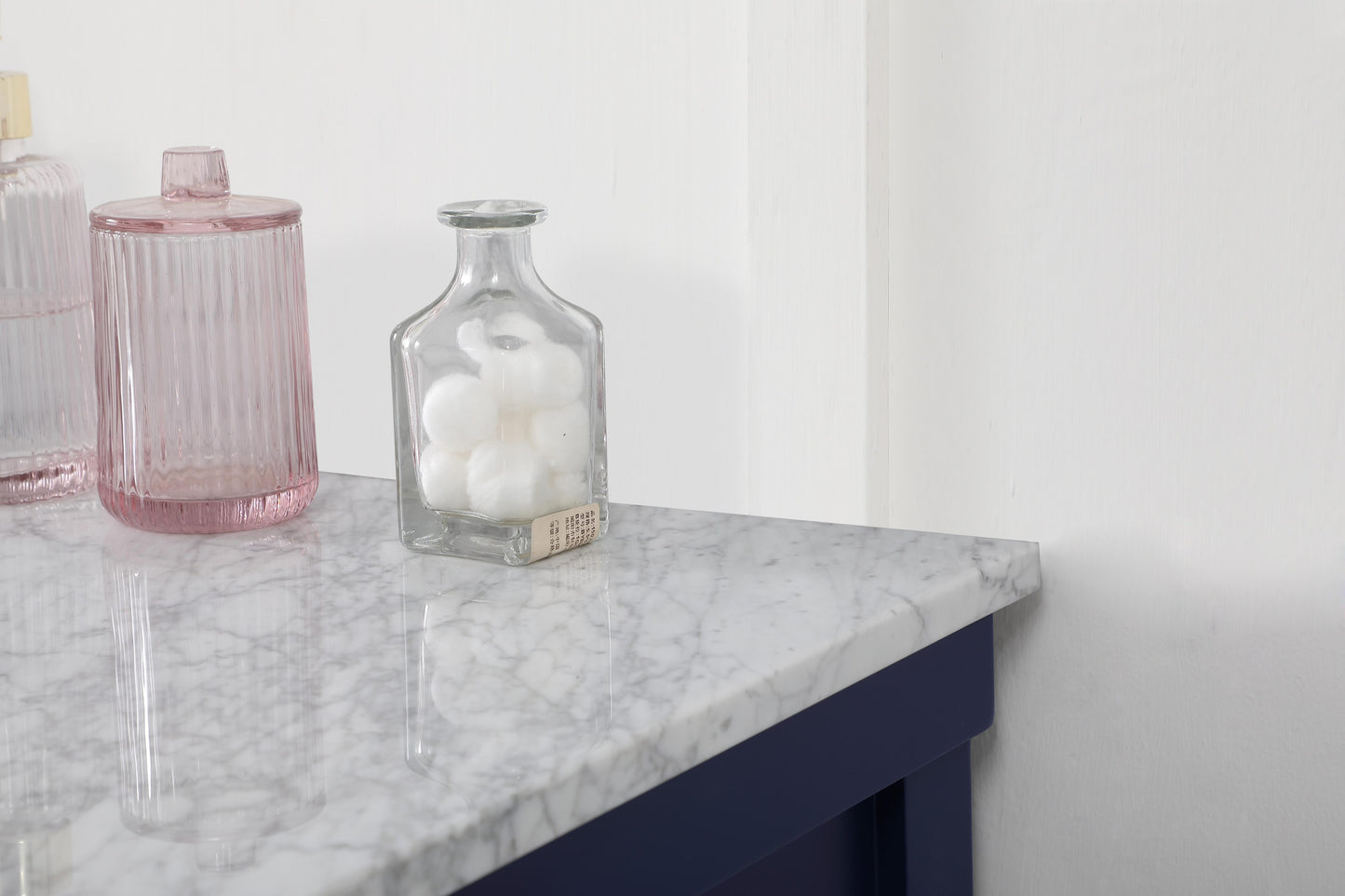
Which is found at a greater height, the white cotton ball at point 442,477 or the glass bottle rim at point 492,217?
the glass bottle rim at point 492,217

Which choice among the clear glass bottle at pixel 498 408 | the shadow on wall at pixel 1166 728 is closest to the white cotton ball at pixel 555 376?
the clear glass bottle at pixel 498 408

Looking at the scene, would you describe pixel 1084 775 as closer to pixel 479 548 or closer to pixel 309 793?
pixel 479 548

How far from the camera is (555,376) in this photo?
806 millimetres

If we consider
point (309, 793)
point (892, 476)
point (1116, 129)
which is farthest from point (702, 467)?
point (309, 793)

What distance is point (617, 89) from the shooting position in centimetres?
107

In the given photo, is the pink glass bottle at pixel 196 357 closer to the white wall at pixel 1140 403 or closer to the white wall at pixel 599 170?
the white wall at pixel 599 170

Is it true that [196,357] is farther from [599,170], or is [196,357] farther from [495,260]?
[599,170]

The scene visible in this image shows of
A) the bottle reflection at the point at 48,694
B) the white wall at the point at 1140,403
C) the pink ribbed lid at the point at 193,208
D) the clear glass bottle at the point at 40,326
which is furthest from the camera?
the clear glass bottle at the point at 40,326

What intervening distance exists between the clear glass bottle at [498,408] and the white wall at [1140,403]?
249 millimetres

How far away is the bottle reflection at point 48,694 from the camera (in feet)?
1.72

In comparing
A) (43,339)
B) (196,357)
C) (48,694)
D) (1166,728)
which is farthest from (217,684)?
(1166,728)

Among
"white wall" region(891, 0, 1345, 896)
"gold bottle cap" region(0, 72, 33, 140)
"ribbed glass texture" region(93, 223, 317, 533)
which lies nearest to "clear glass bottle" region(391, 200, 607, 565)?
"ribbed glass texture" region(93, 223, 317, 533)

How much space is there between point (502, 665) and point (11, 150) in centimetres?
64

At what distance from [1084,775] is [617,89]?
2.02ft
